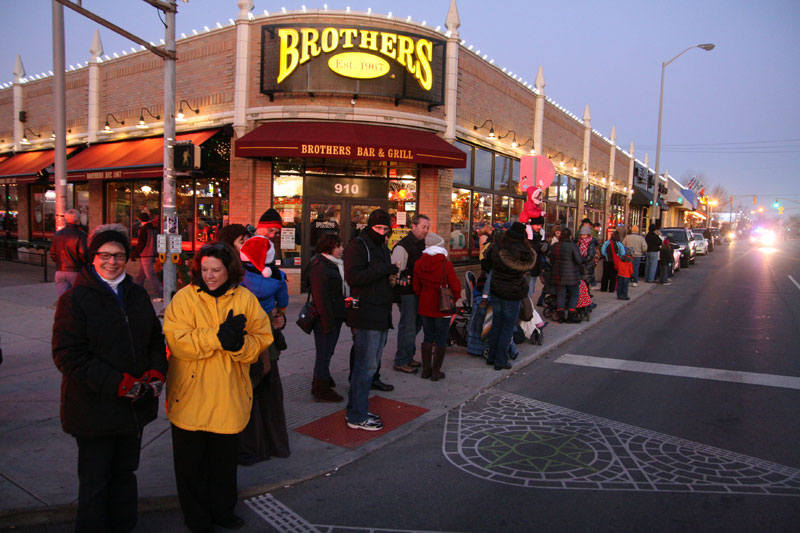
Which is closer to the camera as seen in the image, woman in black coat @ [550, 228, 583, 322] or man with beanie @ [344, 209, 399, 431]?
man with beanie @ [344, 209, 399, 431]

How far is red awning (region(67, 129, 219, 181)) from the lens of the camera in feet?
43.1

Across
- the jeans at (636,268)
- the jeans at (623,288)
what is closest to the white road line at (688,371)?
the jeans at (623,288)

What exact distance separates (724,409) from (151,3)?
937 cm

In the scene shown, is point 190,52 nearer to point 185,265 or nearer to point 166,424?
point 185,265

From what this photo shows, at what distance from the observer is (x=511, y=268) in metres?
6.82

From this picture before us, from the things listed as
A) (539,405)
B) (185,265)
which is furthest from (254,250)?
(185,265)

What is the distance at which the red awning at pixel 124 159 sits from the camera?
1314cm

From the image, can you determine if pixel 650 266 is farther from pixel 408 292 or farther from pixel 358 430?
pixel 358 430

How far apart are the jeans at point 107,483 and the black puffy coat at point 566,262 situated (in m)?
8.37

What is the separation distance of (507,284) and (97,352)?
16.3 feet

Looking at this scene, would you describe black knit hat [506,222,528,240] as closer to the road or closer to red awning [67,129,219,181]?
the road

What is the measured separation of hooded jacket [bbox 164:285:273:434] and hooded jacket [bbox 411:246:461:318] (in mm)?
3366

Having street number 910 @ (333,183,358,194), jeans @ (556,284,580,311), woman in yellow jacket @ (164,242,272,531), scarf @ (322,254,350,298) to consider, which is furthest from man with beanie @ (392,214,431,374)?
street number 910 @ (333,183,358,194)

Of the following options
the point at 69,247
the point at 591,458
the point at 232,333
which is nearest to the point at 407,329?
the point at 591,458
